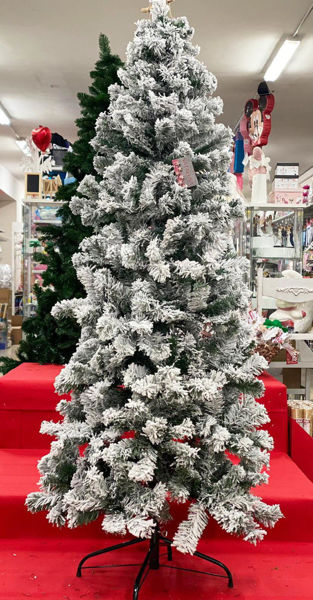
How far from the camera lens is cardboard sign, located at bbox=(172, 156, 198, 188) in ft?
5.37

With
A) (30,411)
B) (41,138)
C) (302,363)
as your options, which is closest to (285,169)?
(41,138)

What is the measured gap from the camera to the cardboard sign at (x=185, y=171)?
1637 millimetres

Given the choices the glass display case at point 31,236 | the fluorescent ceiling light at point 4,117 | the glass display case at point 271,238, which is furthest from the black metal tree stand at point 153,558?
the fluorescent ceiling light at point 4,117

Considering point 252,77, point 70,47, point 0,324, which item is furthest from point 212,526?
point 0,324

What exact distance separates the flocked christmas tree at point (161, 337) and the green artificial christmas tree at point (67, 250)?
3.49ft

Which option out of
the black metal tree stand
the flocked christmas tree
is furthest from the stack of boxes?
the black metal tree stand

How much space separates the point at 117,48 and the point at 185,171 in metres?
5.71

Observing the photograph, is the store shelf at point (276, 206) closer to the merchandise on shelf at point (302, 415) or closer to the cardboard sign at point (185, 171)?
the merchandise on shelf at point (302, 415)

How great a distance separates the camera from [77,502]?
1.57 m

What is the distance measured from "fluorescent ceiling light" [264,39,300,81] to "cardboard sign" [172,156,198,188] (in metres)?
5.26

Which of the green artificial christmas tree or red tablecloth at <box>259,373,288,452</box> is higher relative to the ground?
the green artificial christmas tree

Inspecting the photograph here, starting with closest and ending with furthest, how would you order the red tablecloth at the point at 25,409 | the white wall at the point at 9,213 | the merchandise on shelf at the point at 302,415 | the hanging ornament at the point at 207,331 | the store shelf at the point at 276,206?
the hanging ornament at the point at 207,331 < the red tablecloth at the point at 25,409 < the merchandise on shelf at the point at 302,415 < the store shelf at the point at 276,206 < the white wall at the point at 9,213

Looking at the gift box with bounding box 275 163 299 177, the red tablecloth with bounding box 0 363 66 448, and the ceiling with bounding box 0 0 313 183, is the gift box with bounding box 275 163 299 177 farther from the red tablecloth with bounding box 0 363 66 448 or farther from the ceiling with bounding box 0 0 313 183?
the red tablecloth with bounding box 0 363 66 448

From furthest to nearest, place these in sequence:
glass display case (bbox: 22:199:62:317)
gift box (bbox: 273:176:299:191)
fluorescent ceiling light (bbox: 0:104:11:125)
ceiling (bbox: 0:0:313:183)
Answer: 1. fluorescent ceiling light (bbox: 0:104:11:125)
2. ceiling (bbox: 0:0:313:183)
3. gift box (bbox: 273:176:299:191)
4. glass display case (bbox: 22:199:62:317)
